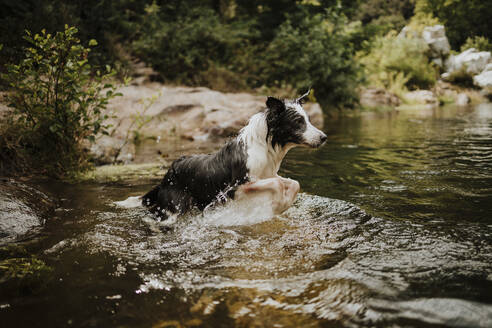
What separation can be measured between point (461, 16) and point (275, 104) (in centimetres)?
3526

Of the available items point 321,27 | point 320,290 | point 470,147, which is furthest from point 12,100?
point 321,27

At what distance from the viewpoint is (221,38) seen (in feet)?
53.2

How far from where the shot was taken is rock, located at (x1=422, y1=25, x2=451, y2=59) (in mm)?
32094

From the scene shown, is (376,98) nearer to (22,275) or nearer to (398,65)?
(398,65)

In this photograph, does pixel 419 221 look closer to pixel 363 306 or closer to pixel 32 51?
pixel 363 306

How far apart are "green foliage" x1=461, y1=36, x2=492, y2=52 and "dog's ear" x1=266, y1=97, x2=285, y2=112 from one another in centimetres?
3199

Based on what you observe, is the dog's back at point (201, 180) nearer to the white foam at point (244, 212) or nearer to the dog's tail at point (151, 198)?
the dog's tail at point (151, 198)

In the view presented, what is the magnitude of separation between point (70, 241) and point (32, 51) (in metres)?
2.84

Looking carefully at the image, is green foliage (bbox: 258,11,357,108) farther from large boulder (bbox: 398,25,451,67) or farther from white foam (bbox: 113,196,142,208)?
large boulder (bbox: 398,25,451,67)

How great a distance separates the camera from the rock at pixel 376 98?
2366 centimetres

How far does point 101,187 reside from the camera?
5.61 m

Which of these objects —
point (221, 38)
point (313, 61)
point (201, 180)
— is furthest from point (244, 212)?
point (313, 61)

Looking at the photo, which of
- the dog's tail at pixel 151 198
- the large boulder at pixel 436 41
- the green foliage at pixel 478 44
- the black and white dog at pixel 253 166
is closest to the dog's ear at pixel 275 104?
the black and white dog at pixel 253 166

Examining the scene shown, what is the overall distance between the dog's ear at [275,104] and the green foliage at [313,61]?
14.2 m
